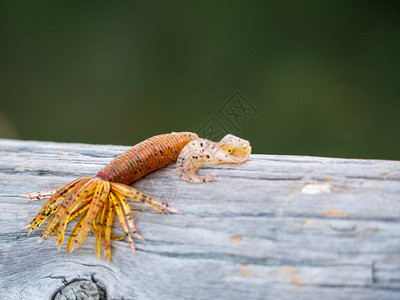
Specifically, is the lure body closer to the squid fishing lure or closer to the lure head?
the squid fishing lure

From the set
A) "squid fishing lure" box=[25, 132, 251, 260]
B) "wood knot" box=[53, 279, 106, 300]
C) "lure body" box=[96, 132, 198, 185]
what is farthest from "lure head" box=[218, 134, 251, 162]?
"wood knot" box=[53, 279, 106, 300]

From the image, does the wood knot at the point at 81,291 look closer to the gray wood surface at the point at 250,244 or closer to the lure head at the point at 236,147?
the gray wood surface at the point at 250,244

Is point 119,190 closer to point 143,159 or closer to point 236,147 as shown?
point 143,159

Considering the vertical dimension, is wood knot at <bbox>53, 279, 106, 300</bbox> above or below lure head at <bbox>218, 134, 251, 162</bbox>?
below

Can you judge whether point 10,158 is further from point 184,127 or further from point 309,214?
point 184,127

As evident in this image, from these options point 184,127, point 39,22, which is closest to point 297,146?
point 184,127
